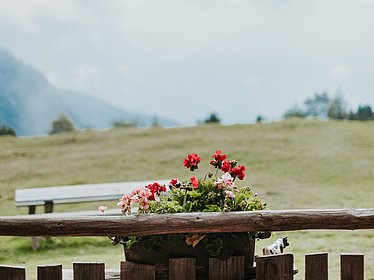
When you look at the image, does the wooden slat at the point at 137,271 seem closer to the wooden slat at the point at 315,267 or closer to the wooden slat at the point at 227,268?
the wooden slat at the point at 227,268

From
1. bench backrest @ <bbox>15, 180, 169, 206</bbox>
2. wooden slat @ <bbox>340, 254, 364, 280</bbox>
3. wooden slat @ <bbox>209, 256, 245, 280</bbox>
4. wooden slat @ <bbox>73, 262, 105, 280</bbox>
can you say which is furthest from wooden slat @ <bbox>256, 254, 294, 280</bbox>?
bench backrest @ <bbox>15, 180, 169, 206</bbox>

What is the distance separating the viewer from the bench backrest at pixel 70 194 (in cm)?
989

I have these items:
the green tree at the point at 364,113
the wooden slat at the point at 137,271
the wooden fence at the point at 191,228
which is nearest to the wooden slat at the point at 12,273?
the wooden fence at the point at 191,228

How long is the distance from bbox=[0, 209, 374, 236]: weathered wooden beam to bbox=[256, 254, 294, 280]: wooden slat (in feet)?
0.54

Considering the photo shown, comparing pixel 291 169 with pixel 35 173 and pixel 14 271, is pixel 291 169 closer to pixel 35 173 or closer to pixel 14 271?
pixel 35 173

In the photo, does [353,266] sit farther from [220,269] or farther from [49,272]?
[49,272]

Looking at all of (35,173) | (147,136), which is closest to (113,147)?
(147,136)

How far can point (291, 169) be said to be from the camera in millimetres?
16844

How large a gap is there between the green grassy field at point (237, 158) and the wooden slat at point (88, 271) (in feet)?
19.9

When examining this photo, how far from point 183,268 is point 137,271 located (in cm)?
24

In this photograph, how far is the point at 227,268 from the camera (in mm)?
3562

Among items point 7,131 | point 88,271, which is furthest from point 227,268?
point 7,131

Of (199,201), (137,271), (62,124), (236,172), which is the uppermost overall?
(62,124)

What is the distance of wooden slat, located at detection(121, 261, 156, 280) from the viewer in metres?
3.54
